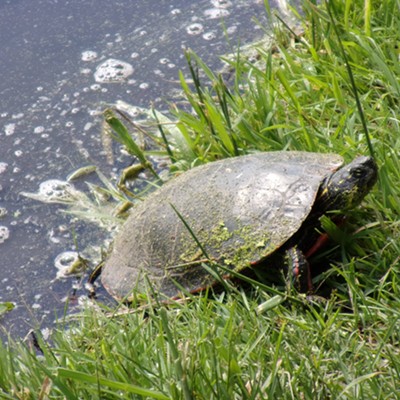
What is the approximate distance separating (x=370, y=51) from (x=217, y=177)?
3.07 feet

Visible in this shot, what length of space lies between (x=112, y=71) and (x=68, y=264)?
57.6 inches

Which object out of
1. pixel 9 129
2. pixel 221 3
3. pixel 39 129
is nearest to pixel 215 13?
pixel 221 3

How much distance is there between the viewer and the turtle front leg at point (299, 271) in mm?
2479

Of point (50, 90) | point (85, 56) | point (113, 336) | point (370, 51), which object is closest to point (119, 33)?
point (85, 56)

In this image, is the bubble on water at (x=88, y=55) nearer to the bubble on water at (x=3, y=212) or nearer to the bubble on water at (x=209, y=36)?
the bubble on water at (x=209, y=36)

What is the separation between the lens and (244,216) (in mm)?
2609

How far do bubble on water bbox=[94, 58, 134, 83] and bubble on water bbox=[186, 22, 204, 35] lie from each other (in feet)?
1.47

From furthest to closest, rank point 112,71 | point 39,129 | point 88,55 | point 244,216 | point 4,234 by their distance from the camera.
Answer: point 88,55 → point 112,71 → point 39,129 → point 4,234 → point 244,216

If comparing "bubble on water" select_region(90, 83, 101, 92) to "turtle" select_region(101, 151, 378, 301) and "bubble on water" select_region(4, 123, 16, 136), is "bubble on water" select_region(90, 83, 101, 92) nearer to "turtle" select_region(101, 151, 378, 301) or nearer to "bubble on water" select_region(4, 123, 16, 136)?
"bubble on water" select_region(4, 123, 16, 136)

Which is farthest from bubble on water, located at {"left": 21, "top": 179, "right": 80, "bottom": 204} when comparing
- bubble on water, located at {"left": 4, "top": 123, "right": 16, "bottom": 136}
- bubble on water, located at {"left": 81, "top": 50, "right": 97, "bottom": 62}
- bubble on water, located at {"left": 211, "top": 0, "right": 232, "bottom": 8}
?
bubble on water, located at {"left": 211, "top": 0, "right": 232, "bottom": 8}

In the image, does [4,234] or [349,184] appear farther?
[4,234]

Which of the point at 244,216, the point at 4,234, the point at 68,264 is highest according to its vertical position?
the point at 244,216

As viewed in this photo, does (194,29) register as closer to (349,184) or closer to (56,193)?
(56,193)

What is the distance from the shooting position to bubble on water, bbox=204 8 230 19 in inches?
180
